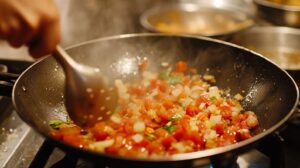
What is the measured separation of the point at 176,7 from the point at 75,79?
6.21 ft

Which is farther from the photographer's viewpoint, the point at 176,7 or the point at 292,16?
the point at 176,7

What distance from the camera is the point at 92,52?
1864 millimetres

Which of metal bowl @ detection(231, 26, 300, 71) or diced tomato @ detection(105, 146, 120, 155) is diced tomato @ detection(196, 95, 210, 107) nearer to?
diced tomato @ detection(105, 146, 120, 155)

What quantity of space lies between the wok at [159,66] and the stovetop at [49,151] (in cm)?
9

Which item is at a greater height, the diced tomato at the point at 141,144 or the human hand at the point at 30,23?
the human hand at the point at 30,23

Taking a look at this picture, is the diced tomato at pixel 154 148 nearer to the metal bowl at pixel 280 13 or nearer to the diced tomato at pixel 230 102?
the diced tomato at pixel 230 102

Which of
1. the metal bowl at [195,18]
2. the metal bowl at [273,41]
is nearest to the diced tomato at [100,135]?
the metal bowl at [273,41]

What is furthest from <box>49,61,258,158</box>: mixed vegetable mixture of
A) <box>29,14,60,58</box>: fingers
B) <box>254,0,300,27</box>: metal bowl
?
<box>254,0,300,27</box>: metal bowl

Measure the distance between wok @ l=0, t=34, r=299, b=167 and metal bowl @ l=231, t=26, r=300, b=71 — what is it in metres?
0.65

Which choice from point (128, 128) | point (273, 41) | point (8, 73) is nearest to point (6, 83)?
point (8, 73)

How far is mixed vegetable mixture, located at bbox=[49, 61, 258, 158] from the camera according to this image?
1321 millimetres

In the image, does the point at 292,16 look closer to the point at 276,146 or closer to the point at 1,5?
the point at 276,146

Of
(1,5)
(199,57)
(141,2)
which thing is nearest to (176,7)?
(141,2)

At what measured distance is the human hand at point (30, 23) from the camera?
3.49 feet
